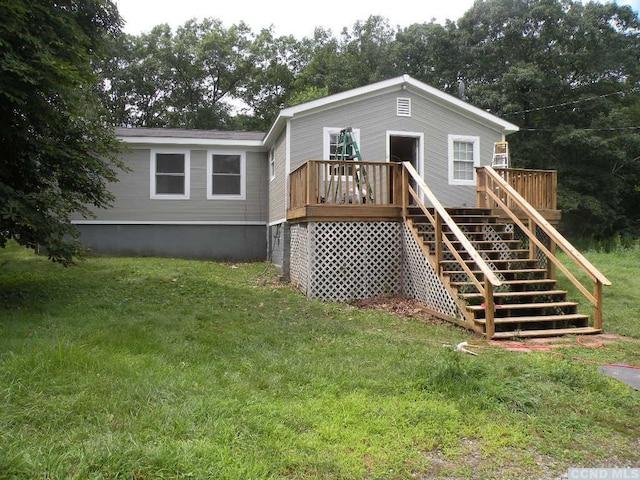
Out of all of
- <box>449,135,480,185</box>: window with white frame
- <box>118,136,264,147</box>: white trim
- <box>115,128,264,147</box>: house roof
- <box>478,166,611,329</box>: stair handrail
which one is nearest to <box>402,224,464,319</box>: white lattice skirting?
<box>478,166,611,329</box>: stair handrail

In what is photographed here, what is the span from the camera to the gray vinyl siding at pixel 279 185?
1099 centimetres

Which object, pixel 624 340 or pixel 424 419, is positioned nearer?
pixel 424 419

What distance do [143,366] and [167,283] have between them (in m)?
5.19

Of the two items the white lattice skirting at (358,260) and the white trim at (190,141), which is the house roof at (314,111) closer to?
the white trim at (190,141)

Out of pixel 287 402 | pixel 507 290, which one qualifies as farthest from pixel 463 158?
pixel 287 402

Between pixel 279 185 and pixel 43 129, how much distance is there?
5606 mm

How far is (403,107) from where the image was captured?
11.1m

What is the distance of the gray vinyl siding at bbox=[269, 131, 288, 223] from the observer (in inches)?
433

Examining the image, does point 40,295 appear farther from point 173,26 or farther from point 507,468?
point 173,26

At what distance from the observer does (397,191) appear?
847 cm

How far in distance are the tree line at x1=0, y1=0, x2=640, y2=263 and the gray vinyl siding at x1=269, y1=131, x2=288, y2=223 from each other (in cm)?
380

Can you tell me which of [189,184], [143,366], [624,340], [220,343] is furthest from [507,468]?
[189,184]

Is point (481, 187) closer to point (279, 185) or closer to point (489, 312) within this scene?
point (489, 312)

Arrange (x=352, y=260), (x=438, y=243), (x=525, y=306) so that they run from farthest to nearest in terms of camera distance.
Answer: (x=352, y=260) < (x=438, y=243) < (x=525, y=306)
